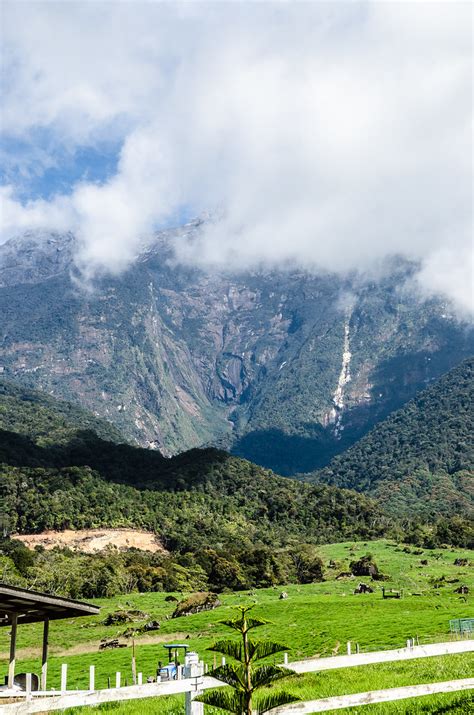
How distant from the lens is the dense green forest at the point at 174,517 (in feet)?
318

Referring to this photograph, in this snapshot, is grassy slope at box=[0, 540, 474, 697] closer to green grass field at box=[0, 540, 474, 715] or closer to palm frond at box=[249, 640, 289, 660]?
green grass field at box=[0, 540, 474, 715]

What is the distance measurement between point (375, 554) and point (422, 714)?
348 feet

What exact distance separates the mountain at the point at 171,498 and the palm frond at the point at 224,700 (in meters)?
110

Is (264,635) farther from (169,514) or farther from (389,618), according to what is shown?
(169,514)

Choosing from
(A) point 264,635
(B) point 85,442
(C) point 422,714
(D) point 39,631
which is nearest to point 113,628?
(D) point 39,631

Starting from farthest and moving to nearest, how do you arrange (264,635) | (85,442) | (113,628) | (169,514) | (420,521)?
(85,442) → (420,521) → (169,514) → (113,628) → (264,635)

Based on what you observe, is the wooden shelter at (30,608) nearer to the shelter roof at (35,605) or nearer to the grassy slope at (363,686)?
the shelter roof at (35,605)

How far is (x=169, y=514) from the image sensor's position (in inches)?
5655

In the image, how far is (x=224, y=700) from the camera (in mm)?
8617

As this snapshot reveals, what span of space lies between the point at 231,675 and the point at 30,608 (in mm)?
13140

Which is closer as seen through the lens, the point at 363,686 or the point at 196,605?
the point at 363,686

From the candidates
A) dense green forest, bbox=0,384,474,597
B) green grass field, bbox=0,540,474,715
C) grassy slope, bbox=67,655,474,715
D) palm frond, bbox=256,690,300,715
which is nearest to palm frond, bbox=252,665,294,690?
palm frond, bbox=256,690,300,715

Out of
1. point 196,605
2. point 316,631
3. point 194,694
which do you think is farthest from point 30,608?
point 196,605

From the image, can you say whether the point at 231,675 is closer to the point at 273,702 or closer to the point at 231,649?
the point at 231,649
